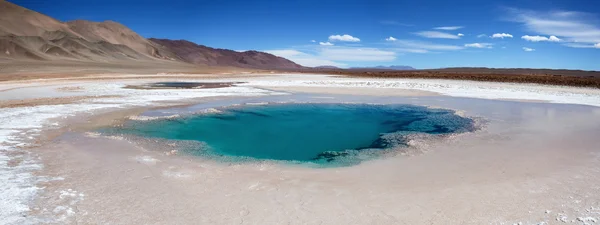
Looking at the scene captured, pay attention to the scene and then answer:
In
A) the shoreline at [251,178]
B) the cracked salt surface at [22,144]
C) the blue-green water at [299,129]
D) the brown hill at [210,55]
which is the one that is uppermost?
the brown hill at [210,55]

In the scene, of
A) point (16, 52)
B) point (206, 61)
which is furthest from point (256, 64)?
point (16, 52)

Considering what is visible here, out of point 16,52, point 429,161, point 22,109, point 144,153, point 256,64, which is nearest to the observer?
point 429,161

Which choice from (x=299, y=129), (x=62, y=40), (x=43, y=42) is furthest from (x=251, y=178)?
(x=62, y=40)

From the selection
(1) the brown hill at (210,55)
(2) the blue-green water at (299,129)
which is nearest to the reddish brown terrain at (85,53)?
(2) the blue-green water at (299,129)

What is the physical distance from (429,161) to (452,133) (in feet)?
8.80

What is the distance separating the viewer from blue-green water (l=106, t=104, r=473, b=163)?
25.3 feet

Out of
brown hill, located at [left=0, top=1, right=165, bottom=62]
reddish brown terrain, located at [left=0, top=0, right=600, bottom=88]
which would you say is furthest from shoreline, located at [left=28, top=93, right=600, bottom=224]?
brown hill, located at [left=0, top=1, right=165, bottom=62]

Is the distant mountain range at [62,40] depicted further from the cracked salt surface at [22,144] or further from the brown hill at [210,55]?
the cracked salt surface at [22,144]

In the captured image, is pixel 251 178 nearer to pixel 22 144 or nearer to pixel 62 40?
pixel 22 144

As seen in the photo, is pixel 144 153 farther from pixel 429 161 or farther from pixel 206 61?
pixel 206 61

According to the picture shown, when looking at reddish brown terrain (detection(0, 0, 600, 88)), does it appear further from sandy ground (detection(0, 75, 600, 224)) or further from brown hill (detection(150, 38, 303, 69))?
brown hill (detection(150, 38, 303, 69))

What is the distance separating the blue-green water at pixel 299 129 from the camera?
7.70 meters

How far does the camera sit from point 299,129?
10.4m

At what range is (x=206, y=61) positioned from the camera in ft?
575
